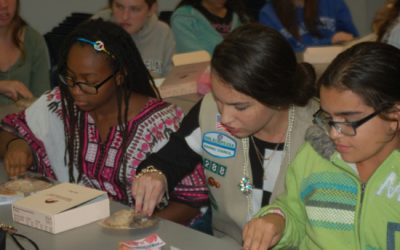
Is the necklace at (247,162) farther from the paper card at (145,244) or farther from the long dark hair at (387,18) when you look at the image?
the long dark hair at (387,18)

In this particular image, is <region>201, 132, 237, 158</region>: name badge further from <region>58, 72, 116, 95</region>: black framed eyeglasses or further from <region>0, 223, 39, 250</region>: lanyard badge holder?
<region>0, 223, 39, 250</region>: lanyard badge holder

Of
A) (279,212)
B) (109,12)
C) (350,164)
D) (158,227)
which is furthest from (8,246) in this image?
(109,12)

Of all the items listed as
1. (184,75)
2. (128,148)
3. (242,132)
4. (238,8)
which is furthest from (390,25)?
(242,132)

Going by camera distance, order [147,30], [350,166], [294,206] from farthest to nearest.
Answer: [147,30], [294,206], [350,166]

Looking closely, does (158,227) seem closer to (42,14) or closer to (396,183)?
(396,183)

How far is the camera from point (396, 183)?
1.75 m

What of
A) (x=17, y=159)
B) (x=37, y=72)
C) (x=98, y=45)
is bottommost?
(x=37, y=72)

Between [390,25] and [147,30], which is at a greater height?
[390,25]

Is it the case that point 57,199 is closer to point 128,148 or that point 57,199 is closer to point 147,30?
point 128,148

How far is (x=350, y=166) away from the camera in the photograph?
5.98 feet

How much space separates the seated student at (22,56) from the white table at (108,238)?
1.96 metres

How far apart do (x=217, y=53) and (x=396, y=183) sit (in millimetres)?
614

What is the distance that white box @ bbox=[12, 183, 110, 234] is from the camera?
194cm

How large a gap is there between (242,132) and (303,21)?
2.83m
